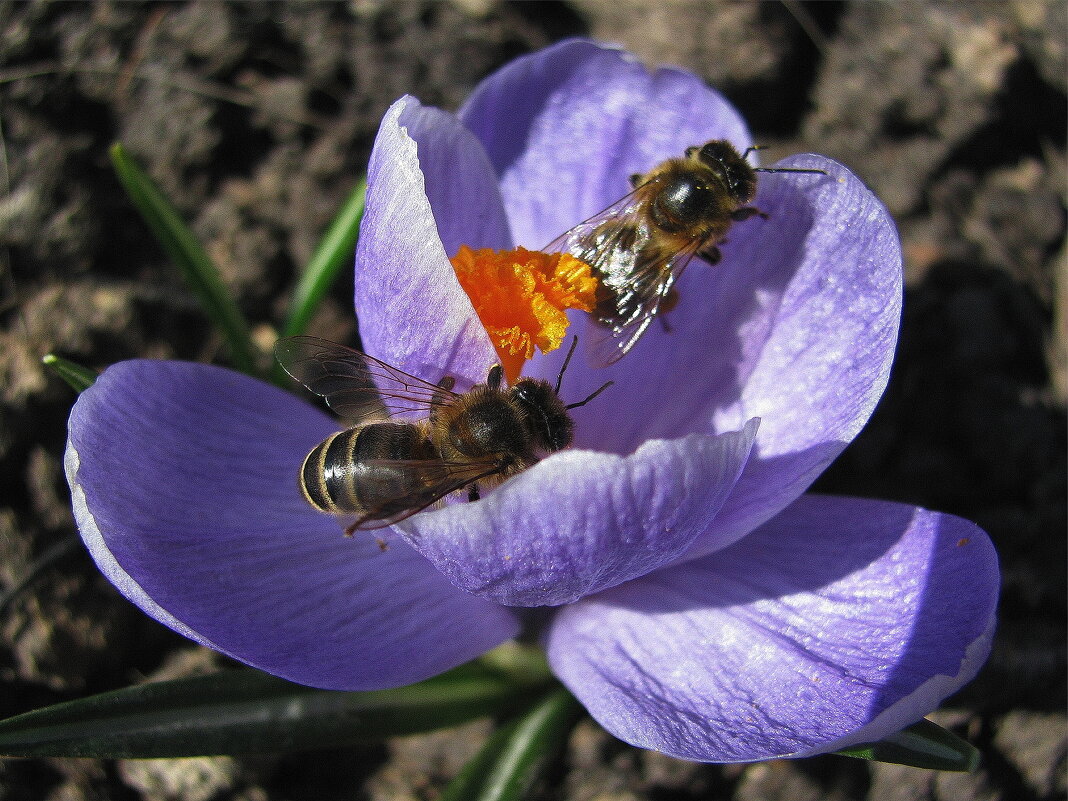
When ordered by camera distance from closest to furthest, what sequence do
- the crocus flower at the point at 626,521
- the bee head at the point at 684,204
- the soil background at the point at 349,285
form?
the crocus flower at the point at 626,521 < the bee head at the point at 684,204 < the soil background at the point at 349,285

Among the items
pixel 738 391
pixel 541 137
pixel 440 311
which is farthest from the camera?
pixel 541 137

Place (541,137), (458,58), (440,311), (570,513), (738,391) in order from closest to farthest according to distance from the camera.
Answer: (570,513), (440,311), (738,391), (541,137), (458,58)

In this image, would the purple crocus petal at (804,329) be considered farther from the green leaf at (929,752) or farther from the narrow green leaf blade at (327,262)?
the narrow green leaf blade at (327,262)

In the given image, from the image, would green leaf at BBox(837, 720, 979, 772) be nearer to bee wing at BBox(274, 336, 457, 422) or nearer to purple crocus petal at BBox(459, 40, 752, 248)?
bee wing at BBox(274, 336, 457, 422)

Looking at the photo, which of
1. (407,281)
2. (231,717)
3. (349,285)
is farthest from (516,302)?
(349,285)

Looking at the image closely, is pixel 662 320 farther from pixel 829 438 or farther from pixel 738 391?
pixel 829 438

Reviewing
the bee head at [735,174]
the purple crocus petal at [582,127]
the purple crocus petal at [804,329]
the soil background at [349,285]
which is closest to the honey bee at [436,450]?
the purple crocus petal at [804,329]

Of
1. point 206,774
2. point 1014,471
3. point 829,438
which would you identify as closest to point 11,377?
point 206,774
